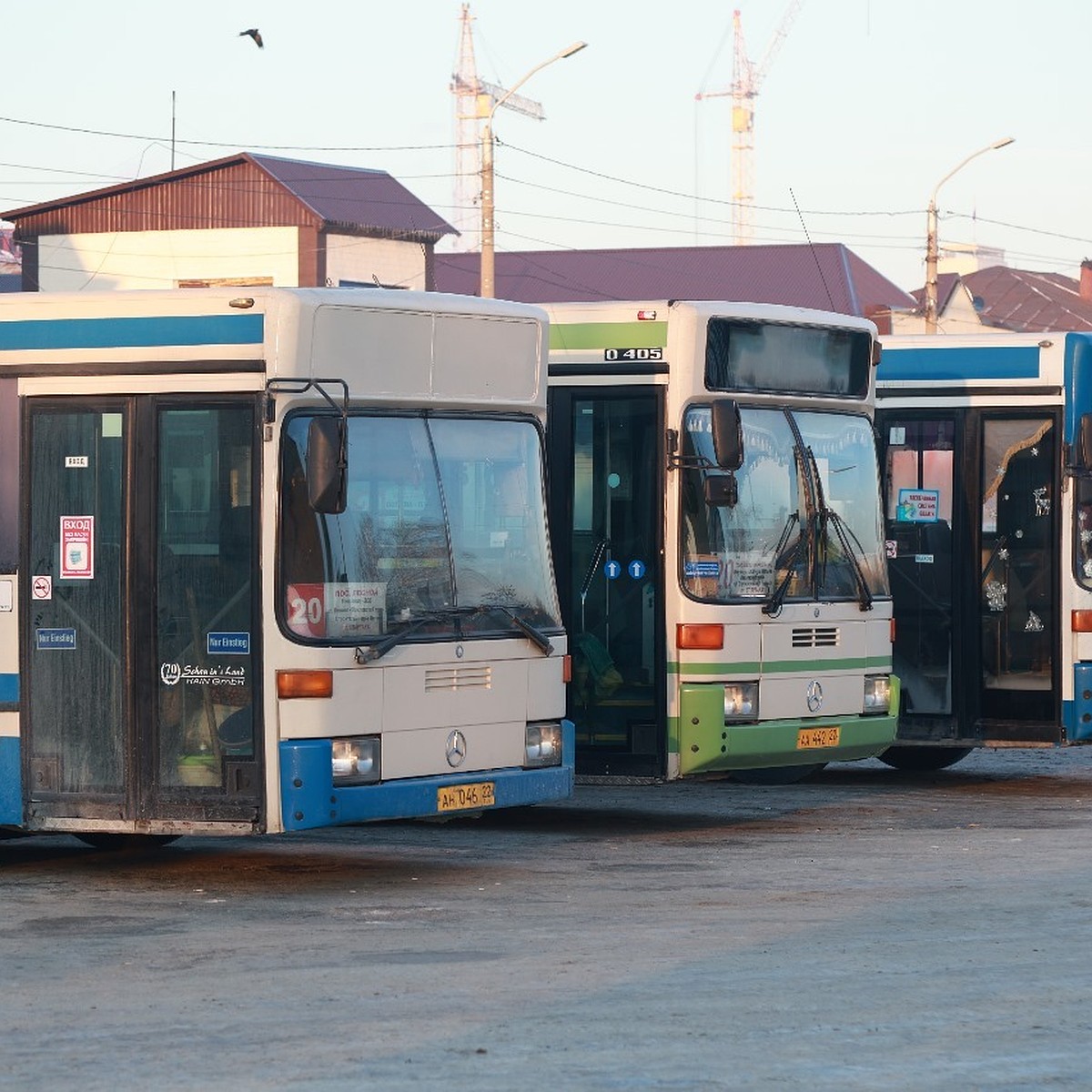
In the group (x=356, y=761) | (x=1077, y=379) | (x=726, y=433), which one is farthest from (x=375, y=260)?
(x=356, y=761)

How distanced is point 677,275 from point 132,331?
62.3m

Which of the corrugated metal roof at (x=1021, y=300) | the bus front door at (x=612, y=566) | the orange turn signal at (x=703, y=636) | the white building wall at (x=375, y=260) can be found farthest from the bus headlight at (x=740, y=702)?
the corrugated metal roof at (x=1021, y=300)

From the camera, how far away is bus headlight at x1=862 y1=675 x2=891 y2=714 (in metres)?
14.1

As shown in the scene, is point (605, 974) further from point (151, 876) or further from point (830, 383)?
point (830, 383)

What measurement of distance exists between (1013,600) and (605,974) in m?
7.95

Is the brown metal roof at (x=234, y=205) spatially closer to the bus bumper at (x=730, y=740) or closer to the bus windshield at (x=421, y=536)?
the bus bumper at (x=730, y=740)

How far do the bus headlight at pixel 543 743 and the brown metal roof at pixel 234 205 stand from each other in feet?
156

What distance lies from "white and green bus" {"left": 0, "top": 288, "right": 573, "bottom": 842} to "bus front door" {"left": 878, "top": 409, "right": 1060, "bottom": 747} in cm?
549

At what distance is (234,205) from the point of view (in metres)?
59.4

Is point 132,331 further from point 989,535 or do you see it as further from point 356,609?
point 989,535

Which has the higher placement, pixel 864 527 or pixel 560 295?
pixel 560 295

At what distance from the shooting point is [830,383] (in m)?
14.0

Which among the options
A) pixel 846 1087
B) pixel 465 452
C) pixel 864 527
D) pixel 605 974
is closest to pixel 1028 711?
pixel 864 527

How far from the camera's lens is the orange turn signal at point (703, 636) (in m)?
13.4
